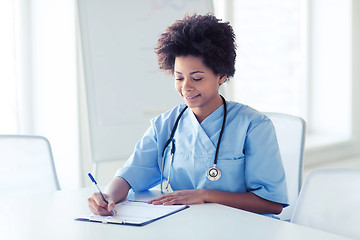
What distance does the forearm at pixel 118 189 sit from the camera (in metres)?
1.53

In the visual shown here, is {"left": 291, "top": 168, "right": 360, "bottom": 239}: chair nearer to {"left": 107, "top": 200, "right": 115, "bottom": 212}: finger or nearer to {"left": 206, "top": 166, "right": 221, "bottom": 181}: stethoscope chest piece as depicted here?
{"left": 206, "top": 166, "right": 221, "bottom": 181}: stethoscope chest piece

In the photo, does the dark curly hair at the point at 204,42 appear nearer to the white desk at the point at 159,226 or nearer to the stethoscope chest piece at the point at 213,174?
the stethoscope chest piece at the point at 213,174

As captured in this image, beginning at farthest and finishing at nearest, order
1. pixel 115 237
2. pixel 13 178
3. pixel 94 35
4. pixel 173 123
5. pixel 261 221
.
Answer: pixel 94 35 < pixel 13 178 < pixel 173 123 < pixel 261 221 < pixel 115 237

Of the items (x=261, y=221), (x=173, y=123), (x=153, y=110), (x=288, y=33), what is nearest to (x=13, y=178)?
(x=173, y=123)

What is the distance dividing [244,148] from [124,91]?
1.01 m

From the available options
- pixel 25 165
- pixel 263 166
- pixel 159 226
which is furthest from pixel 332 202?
pixel 25 165

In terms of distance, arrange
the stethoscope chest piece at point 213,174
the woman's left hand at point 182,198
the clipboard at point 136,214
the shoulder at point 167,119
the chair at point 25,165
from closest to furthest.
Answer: the clipboard at point 136,214 → the woman's left hand at point 182,198 → the stethoscope chest piece at point 213,174 → the shoulder at point 167,119 → the chair at point 25,165

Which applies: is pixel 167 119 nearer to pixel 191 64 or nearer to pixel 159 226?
pixel 191 64

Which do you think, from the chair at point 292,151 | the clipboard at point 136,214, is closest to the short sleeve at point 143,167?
the clipboard at point 136,214

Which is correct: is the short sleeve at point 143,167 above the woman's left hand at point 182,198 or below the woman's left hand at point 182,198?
above

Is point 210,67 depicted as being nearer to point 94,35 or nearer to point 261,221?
point 261,221

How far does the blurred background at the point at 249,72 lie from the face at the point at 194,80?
3.15 ft

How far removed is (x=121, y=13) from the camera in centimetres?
247

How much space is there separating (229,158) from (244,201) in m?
0.14
